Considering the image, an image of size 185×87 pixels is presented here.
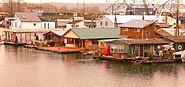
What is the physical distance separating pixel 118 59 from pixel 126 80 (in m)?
3.14

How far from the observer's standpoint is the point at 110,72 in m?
→ 10.4

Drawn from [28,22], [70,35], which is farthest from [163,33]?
[28,22]

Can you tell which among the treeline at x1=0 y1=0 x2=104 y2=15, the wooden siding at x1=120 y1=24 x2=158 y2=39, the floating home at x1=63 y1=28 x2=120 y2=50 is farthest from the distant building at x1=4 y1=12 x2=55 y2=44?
the treeline at x1=0 y1=0 x2=104 y2=15

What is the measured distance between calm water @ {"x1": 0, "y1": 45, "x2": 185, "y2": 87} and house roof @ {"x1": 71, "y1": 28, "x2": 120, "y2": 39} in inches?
78.6

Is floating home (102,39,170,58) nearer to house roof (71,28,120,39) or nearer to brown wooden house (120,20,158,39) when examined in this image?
brown wooden house (120,20,158,39)

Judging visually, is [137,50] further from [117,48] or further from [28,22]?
[28,22]

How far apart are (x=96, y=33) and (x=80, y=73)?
217 inches

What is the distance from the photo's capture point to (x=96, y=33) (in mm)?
15508

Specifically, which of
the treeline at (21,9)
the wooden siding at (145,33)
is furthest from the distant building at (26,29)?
the treeline at (21,9)

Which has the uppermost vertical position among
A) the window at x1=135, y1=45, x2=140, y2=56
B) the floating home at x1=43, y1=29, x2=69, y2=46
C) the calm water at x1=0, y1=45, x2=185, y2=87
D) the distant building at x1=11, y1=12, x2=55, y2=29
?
the distant building at x1=11, y1=12, x2=55, y2=29

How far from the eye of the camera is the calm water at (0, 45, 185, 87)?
349 inches

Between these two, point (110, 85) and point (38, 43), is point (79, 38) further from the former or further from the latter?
point (110, 85)

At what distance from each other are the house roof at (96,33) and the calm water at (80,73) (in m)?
2.00

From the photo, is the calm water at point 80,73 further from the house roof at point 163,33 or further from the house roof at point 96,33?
the house roof at point 163,33
